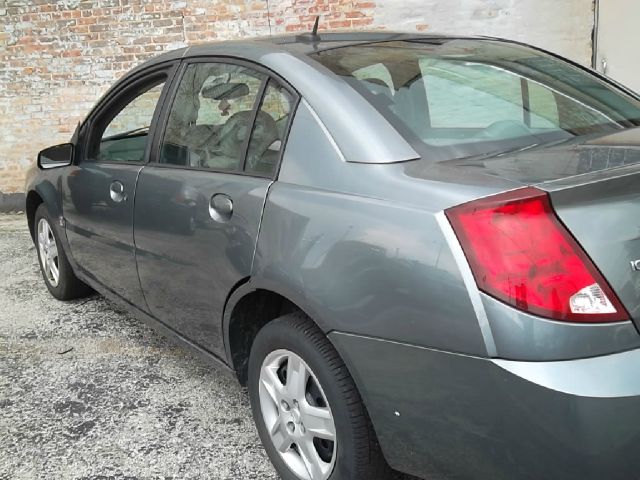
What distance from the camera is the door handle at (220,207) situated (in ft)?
8.16

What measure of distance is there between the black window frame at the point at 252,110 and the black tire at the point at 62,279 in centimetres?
155

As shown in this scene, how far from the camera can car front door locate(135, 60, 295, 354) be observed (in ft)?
8.04

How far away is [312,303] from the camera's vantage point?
6.81ft

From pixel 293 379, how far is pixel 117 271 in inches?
61.7

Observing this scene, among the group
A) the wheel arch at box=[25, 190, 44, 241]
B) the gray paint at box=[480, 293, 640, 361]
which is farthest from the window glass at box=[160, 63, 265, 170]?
the wheel arch at box=[25, 190, 44, 241]

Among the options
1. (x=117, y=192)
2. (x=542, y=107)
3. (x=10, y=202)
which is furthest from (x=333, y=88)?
(x=10, y=202)

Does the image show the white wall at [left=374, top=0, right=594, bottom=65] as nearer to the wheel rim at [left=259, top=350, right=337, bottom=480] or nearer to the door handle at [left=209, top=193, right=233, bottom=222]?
the door handle at [left=209, top=193, right=233, bottom=222]

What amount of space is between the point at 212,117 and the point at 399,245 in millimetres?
1404

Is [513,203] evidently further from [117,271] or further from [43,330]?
[43,330]

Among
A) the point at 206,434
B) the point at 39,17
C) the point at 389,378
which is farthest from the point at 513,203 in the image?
the point at 39,17

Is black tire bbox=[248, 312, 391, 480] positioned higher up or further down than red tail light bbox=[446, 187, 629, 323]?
further down

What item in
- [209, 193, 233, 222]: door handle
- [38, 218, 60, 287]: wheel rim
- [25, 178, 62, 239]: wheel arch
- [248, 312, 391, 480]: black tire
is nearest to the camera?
[248, 312, 391, 480]: black tire

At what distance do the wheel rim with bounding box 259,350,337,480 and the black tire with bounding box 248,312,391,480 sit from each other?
0.05m

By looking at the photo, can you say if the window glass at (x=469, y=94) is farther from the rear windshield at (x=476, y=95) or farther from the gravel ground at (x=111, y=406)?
the gravel ground at (x=111, y=406)
